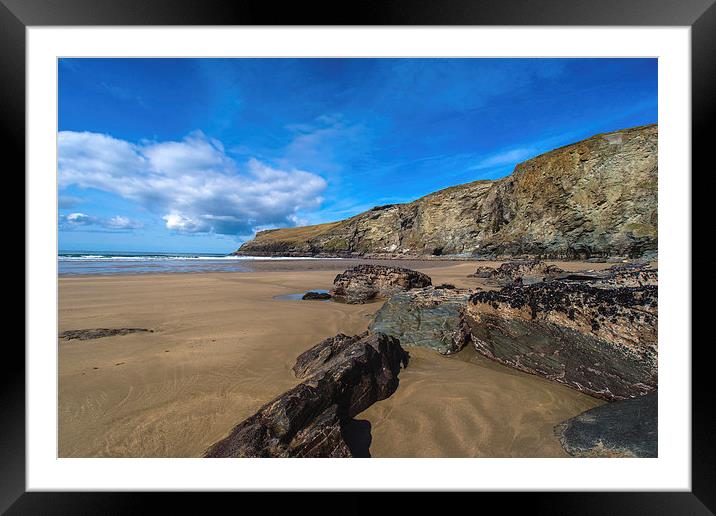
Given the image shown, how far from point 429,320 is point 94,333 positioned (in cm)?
527

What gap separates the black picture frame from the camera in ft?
5.38

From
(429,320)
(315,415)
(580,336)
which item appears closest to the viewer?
(315,415)

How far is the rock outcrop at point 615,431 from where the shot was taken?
1.69 m

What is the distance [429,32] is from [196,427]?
11.7 ft

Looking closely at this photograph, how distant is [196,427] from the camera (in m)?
2.05

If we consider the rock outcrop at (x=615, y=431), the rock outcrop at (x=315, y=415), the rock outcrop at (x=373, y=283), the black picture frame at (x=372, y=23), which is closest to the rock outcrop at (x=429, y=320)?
the rock outcrop at (x=315, y=415)

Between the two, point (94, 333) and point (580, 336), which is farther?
point (94, 333)

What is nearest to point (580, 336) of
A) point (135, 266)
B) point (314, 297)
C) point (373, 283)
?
point (373, 283)

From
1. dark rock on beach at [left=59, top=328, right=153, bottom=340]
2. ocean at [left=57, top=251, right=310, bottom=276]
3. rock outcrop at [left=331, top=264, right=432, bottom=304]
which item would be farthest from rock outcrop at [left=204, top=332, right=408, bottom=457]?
ocean at [left=57, top=251, right=310, bottom=276]

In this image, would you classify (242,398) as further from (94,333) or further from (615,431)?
(94,333)

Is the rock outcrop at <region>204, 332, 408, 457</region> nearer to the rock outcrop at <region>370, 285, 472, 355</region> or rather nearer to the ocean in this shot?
the rock outcrop at <region>370, 285, 472, 355</region>

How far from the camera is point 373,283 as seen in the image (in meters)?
7.93
